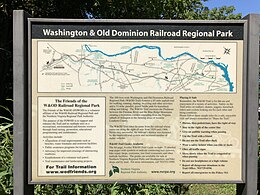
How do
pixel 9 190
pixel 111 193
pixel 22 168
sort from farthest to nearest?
pixel 111 193
pixel 9 190
pixel 22 168

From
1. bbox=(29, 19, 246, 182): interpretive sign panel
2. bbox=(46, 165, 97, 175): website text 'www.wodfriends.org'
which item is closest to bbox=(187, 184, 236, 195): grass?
bbox=(29, 19, 246, 182): interpretive sign panel

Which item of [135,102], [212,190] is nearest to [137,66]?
[135,102]

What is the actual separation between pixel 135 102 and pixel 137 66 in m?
0.29

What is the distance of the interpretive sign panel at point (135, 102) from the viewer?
315 centimetres

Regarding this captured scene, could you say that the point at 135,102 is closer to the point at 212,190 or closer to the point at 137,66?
the point at 137,66

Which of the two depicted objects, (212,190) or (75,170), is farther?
(212,190)

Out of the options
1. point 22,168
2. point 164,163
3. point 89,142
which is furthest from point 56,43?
point 164,163

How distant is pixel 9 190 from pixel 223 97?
6.88ft

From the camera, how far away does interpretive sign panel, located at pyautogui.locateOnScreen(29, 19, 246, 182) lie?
3154 mm

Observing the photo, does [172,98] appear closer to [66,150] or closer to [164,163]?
[164,163]

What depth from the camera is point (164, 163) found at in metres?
3.20

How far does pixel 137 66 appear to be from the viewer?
320 centimetres

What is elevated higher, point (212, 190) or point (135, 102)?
point (135, 102)

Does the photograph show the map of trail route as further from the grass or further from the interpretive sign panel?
the grass
